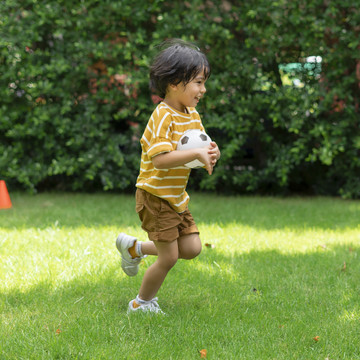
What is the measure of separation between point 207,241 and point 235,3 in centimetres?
374

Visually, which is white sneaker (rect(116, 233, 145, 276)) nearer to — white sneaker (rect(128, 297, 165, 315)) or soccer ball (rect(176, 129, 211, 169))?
white sneaker (rect(128, 297, 165, 315))

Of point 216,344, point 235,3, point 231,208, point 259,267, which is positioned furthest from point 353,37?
point 216,344

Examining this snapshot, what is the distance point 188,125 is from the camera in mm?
3029

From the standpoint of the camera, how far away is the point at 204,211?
6152mm

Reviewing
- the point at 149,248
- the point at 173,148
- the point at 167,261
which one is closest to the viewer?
the point at 173,148

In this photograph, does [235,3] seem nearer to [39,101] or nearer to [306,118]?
[306,118]

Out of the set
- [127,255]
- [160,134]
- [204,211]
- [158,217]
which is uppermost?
[160,134]

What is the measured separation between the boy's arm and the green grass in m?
0.86

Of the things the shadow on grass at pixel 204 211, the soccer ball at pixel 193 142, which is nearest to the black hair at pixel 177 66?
the soccer ball at pixel 193 142

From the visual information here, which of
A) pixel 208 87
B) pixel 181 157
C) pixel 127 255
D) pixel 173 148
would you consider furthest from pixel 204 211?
pixel 181 157

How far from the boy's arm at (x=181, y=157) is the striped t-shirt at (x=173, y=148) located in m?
0.06

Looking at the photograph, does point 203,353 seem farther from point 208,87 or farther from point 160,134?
point 208,87

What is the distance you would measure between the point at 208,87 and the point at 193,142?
410 cm

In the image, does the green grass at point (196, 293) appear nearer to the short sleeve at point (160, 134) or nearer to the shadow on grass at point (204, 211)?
the shadow on grass at point (204, 211)
